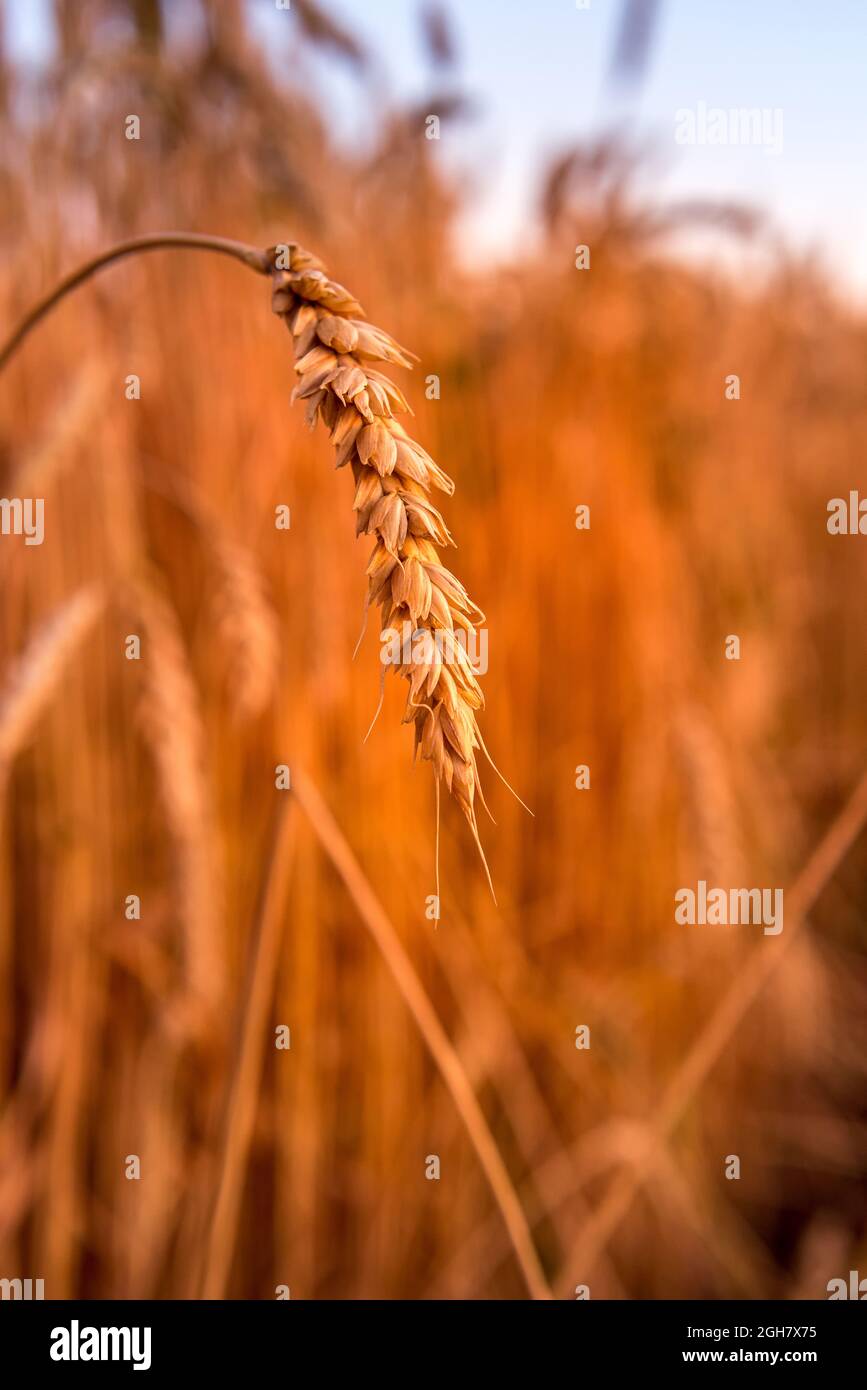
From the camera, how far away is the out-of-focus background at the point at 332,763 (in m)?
0.86

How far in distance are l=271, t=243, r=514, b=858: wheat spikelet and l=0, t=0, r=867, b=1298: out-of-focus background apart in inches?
11.2

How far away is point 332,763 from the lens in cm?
96

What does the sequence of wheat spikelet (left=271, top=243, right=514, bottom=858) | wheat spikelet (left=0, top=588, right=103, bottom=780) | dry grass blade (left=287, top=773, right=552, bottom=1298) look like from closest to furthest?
wheat spikelet (left=271, top=243, right=514, bottom=858)
dry grass blade (left=287, top=773, right=552, bottom=1298)
wheat spikelet (left=0, top=588, right=103, bottom=780)

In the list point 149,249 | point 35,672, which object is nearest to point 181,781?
point 35,672

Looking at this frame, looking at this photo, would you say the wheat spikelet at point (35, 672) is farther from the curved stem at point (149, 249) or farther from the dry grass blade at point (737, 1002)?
the dry grass blade at point (737, 1002)

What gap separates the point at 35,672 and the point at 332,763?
1.23 feet

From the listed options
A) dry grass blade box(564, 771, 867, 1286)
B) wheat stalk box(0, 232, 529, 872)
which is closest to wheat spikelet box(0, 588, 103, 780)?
wheat stalk box(0, 232, 529, 872)

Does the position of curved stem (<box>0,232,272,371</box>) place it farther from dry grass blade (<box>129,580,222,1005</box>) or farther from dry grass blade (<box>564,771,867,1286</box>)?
dry grass blade (<box>564,771,867,1286</box>)

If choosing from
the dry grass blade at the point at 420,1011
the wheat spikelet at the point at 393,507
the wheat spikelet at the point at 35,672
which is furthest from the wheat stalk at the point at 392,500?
the wheat spikelet at the point at 35,672

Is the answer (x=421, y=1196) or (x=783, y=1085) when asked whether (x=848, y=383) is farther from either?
(x=421, y=1196)

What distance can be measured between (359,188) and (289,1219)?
1124 mm

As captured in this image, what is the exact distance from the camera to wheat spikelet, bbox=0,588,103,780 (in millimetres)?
620

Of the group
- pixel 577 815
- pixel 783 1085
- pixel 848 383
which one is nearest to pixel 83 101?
pixel 577 815
